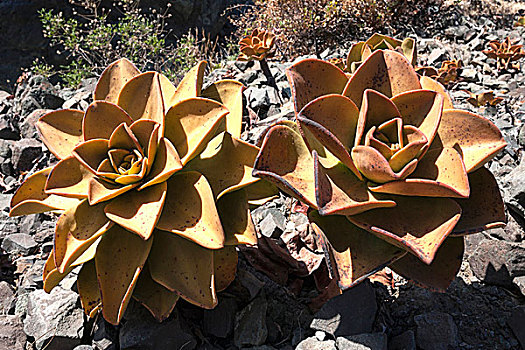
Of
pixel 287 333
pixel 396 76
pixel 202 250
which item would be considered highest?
pixel 396 76

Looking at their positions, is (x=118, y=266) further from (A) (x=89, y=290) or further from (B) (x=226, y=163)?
(B) (x=226, y=163)

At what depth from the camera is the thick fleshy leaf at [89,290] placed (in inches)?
56.9

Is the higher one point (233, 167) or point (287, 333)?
point (233, 167)

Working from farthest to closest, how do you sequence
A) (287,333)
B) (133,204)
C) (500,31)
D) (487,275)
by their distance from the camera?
(500,31) → (487,275) → (287,333) → (133,204)

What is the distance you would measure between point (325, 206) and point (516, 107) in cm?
250

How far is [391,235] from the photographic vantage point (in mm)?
1147

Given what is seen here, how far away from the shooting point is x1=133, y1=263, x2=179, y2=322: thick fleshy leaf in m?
1.39

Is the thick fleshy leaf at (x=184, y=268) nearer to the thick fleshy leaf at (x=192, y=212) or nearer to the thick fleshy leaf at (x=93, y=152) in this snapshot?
the thick fleshy leaf at (x=192, y=212)

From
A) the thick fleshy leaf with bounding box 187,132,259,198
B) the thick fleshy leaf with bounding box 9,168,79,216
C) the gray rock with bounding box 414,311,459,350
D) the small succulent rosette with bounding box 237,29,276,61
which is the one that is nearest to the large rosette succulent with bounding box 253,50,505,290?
the thick fleshy leaf with bounding box 187,132,259,198

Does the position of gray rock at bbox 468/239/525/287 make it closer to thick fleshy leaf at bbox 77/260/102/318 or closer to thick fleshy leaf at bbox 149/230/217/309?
thick fleshy leaf at bbox 149/230/217/309

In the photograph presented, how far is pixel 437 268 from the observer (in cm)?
132

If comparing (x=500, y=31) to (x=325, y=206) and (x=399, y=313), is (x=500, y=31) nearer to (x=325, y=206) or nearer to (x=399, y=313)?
(x=399, y=313)

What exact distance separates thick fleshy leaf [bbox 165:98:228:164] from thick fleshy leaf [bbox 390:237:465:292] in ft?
2.28

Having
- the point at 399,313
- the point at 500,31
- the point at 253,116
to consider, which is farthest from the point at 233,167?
the point at 500,31
